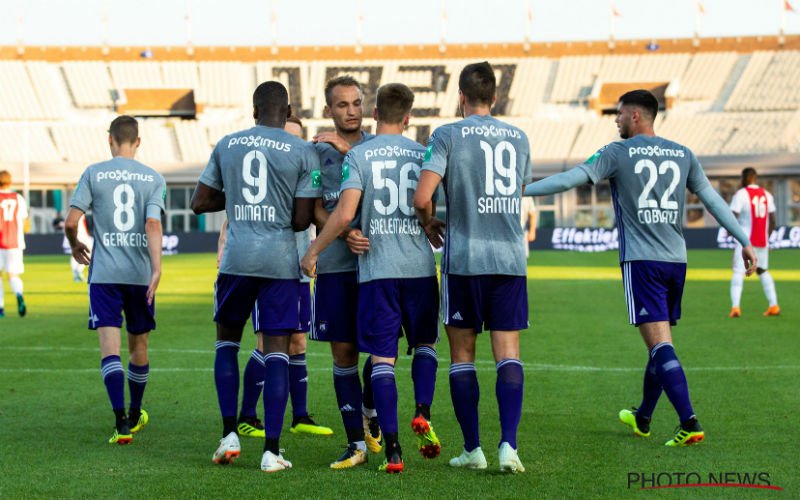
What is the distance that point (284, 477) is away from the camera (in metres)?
5.76

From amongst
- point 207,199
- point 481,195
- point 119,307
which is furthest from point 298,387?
point 481,195

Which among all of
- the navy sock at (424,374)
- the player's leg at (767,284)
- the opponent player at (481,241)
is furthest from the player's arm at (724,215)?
the player's leg at (767,284)

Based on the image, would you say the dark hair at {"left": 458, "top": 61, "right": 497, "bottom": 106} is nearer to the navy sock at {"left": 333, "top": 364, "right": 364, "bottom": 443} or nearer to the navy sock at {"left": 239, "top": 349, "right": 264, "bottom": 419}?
the navy sock at {"left": 333, "top": 364, "right": 364, "bottom": 443}

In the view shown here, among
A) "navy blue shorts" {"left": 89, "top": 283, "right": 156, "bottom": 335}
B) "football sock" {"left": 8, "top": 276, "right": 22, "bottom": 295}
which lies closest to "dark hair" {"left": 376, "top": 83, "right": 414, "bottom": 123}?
"navy blue shorts" {"left": 89, "top": 283, "right": 156, "bottom": 335}

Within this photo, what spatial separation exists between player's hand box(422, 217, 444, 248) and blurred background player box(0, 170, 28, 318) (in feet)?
37.5

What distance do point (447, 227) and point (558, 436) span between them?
5.70ft

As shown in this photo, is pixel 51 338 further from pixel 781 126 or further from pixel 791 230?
pixel 781 126

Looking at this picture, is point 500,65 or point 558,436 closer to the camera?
point 558,436

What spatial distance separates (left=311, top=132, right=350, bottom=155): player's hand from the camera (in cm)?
621

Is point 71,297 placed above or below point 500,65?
below

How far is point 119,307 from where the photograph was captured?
23.2 ft

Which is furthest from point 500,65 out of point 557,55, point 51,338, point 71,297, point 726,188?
point 51,338

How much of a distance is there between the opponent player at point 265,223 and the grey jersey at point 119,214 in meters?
0.98

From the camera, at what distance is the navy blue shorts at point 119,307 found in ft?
23.0
